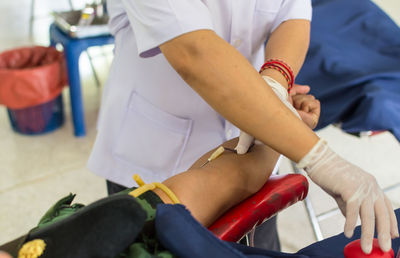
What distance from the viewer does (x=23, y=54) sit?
2473 millimetres

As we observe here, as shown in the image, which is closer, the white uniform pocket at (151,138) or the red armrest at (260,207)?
the red armrest at (260,207)

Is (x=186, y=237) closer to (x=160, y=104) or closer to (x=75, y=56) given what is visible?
(x=160, y=104)

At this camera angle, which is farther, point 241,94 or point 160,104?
point 160,104

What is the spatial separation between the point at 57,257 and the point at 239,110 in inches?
15.4

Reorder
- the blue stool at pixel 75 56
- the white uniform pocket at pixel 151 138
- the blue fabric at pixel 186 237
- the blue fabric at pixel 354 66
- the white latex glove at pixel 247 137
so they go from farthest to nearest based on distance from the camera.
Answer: the blue stool at pixel 75 56
the blue fabric at pixel 354 66
the white uniform pocket at pixel 151 138
the white latex glove at pixel 247 137
the blue fabric at pixel 186 237

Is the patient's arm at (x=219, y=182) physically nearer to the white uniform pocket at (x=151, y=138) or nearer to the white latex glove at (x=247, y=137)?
the white latex glove at (x=247, y=137)

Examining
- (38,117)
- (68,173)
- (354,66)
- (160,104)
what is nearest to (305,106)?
(160,104)

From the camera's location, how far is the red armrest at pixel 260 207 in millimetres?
682

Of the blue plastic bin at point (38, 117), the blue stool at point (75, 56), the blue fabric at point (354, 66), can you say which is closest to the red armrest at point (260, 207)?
the blue fabric at point (354, 66)

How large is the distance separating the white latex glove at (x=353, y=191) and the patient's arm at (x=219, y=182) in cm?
10

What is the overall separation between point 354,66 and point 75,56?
4.95ft

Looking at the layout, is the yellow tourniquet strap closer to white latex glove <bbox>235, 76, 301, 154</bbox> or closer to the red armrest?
the red armrest

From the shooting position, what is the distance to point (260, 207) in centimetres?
72

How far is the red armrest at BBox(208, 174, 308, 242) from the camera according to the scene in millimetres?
682
